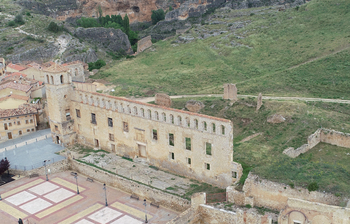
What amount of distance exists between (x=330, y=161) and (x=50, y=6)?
116 meters

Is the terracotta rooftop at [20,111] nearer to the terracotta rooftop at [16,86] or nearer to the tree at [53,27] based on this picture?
the terracotta rooftop at [16,86]

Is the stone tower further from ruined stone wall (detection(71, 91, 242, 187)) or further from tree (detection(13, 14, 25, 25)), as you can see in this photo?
tree (detection(13, 14, 25, 25))

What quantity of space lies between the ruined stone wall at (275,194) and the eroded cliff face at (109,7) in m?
113

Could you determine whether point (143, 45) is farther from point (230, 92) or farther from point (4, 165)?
point (4, 165)

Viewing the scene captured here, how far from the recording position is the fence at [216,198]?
3456 cm

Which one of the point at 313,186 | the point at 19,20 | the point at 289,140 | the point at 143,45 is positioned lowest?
the point at 289,140

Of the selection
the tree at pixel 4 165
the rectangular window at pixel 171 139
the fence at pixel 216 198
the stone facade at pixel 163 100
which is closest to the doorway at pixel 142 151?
the rectangular window at pixel 171 139

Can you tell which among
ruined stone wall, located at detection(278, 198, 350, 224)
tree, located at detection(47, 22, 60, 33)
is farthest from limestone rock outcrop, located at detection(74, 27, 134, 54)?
ruined stone wall, located at detection(278, 198, 350, 224)

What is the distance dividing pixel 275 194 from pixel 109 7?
391ft

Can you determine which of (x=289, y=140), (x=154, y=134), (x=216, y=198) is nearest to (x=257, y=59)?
(x=289, y=140)

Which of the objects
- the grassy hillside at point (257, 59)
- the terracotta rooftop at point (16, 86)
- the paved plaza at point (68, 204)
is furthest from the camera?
the terracotta rooftop at point (16, 86)

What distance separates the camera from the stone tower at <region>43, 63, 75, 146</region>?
47250 mm

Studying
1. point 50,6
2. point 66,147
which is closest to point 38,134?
point 66,147

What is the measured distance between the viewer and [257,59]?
7256 centimetres
